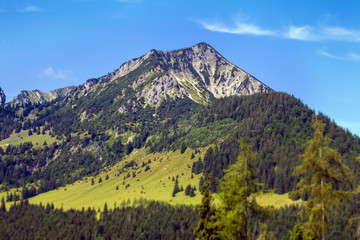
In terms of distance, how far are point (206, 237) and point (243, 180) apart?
521 inches

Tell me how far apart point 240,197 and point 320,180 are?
9750 millimetres

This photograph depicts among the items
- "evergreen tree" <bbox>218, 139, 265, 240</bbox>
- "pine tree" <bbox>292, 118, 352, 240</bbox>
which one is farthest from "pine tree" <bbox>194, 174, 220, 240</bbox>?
"pine tree" <bbox>292, 118, 352, 240</bbox>

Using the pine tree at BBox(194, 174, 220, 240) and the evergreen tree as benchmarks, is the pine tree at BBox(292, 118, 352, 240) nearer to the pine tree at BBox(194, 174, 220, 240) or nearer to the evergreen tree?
the evergreen tree

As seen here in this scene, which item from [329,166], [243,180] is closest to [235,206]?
[243,180]

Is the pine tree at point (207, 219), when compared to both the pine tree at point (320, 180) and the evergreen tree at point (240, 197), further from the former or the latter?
the pine tree at point (320, 180)

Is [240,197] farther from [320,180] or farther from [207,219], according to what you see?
[207,219]

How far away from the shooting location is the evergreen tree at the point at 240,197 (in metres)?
39.7

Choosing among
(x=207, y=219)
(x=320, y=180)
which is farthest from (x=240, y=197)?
(x=207, y=219)

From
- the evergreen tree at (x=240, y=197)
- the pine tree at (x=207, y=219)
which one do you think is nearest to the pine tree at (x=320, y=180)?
the evergreen tree at (x=240, y=197)

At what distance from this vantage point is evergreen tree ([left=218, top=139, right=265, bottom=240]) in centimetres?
3969

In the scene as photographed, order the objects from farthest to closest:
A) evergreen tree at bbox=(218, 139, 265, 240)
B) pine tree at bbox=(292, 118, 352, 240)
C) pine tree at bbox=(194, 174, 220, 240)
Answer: pine tree at bbox=(194, 174, 220, 240)
evergreen tree at bbox=(218, 139, 265, 240)
pine tree at bbox=(292, 118, 352, 240)

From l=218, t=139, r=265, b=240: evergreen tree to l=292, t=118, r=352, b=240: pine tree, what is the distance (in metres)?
6.87

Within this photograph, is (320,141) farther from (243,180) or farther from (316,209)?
(243,180)

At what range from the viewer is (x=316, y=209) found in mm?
33781
